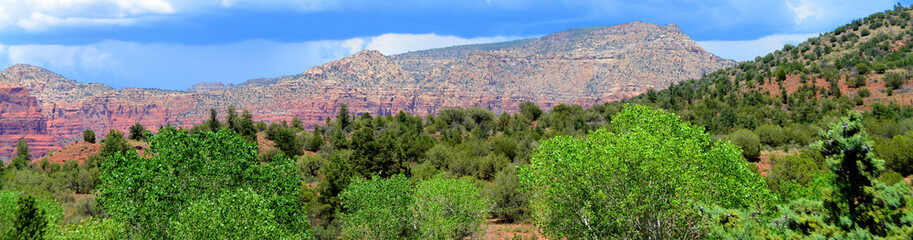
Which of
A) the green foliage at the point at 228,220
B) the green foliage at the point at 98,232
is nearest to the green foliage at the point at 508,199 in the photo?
the green foliage at the point at 228,220

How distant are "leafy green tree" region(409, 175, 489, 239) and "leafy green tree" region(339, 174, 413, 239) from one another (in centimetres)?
69

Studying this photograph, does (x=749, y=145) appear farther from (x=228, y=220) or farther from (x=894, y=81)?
(x=228, y=220)

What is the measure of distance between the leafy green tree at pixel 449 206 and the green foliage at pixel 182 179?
8369mm

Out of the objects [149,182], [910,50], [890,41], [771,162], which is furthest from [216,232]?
[890,41]

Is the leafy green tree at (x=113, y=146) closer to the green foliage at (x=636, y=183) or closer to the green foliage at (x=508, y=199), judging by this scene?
the green foliage at (x=508, y=199)

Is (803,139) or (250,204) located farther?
(803,139)

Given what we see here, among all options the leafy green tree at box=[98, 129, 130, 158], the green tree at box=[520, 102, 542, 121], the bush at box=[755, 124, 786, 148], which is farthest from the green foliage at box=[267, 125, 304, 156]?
the bush at box=[755, 124, 786, 148]

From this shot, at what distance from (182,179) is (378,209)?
9875 mm

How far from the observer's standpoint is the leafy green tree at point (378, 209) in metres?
26.0

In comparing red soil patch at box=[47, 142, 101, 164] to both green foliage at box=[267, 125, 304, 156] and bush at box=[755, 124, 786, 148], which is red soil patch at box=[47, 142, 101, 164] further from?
bush at box=[755, 124, 786, 148]

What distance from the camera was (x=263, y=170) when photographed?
20703mm

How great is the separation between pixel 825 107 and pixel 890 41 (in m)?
36.6

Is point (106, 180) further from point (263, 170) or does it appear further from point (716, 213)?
point (716, 213)

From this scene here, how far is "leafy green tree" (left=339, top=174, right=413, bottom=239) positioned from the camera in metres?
26.0
